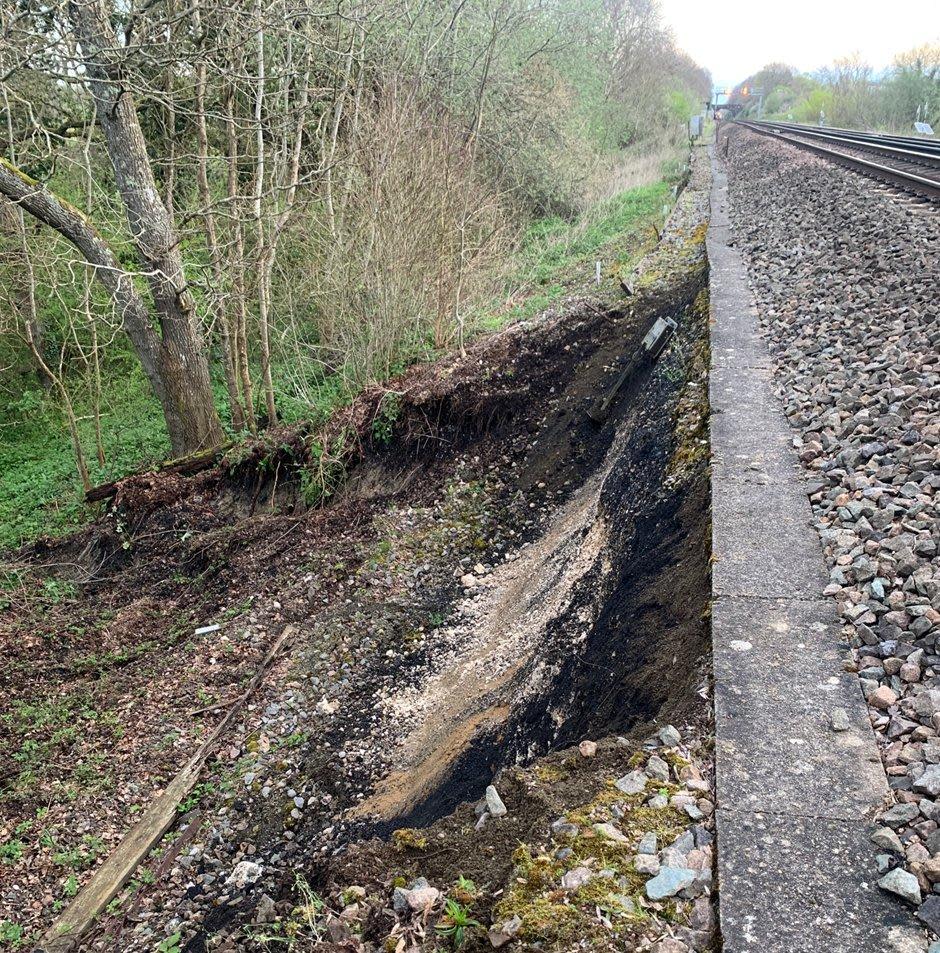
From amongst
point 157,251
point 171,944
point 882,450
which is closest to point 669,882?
point 171,944

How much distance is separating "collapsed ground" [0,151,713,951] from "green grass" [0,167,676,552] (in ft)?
2.83

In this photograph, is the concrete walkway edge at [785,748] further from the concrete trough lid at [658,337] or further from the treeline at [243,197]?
the treeline at [243,197]

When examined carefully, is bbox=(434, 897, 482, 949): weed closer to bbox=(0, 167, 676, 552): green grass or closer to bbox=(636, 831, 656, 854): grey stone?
bbox=(636, 831, 656, 854): grey stone

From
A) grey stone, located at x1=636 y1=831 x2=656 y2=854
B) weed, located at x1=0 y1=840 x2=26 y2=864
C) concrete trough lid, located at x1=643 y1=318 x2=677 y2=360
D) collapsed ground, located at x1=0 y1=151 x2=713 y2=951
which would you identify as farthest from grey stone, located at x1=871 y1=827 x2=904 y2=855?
concrete trough lid, located at x1=643 y1=318 x2=677 y2=360

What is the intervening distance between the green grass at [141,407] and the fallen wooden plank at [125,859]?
3.71m

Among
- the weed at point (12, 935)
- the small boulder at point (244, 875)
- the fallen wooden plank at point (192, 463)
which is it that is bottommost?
the small boulder at point (244, 875)

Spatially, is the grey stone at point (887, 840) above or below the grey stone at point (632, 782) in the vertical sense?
above

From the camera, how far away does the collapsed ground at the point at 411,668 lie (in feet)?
8.19

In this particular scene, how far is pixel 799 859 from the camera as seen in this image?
6.98ft

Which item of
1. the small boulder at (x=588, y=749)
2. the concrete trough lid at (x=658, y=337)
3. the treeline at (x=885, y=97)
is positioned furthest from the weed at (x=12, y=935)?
the treeline at (x=885, y=97)

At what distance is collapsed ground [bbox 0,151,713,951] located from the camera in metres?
2.50

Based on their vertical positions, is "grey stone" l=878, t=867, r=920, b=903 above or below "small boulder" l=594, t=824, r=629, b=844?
above

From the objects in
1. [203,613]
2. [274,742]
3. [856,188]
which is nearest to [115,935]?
[274,742]

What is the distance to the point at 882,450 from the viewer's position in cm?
405
